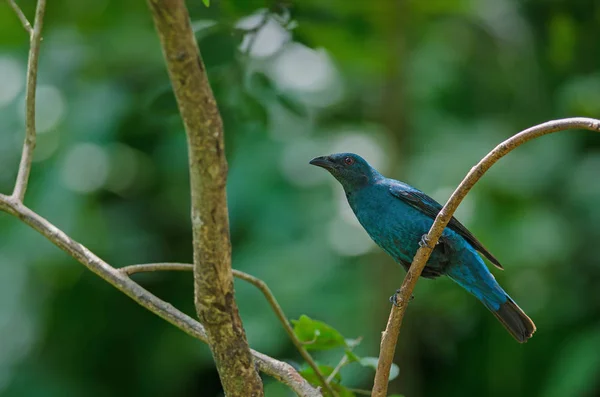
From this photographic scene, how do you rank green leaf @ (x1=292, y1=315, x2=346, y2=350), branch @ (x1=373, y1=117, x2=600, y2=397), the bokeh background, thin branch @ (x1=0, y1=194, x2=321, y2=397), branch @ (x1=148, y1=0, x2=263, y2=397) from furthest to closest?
the bokeh background → green leaf @ (x1=292, y1=315, x2=346, y2=350) → thin branch @ (x1=0, y1=194, x2=321, y2=397) → branch @ (x1=373, y1=117, x2=600, y2=397) → branch @ (x1=148, y1=0, x2=263, y2=397)

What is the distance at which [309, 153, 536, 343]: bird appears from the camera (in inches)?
154

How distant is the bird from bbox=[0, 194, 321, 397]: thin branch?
4.68 feet

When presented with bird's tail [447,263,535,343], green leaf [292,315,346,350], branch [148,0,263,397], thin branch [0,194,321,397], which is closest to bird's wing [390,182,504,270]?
bird's tail [447,263,535,343]

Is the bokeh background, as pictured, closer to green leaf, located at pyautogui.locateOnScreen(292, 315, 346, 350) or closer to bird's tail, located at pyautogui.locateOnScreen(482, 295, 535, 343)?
bird's tail, located at pyautogui.locateOnScreen(482, 295, 535, 343)

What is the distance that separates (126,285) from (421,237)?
172 centimetres

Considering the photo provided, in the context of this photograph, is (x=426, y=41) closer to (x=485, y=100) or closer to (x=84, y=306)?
(x=485, y=100)

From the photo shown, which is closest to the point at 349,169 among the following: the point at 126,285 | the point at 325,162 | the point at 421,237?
the point at 325,162

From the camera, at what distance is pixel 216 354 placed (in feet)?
7.39

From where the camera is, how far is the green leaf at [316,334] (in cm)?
297

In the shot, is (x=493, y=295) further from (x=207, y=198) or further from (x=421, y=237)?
(x=207, y=198)

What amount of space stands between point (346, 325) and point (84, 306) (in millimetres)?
2402

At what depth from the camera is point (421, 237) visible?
3.90 meters

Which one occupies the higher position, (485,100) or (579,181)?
(485,100)

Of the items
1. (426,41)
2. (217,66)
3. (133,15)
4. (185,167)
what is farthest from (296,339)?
(426,41)
